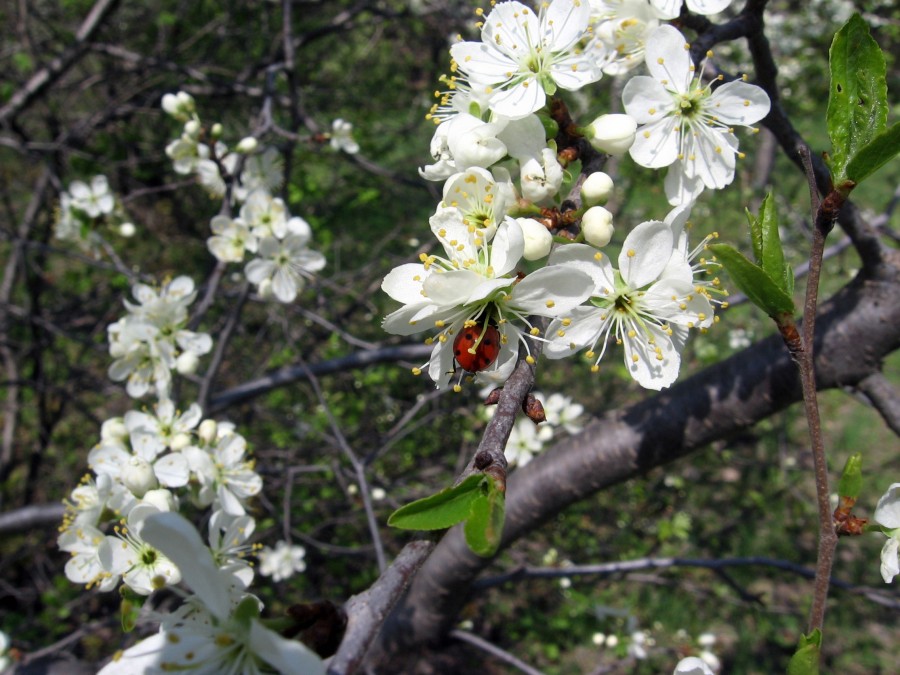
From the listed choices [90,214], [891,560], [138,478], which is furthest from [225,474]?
[90,214]

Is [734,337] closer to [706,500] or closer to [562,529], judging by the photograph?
[706,500]

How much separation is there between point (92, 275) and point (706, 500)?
16.7ft

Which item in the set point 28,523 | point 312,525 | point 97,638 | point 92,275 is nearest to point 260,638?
point 28,523

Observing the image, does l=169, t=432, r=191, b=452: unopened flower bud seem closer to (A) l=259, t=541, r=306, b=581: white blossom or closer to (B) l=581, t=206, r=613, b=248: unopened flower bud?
(B) l=581, t=206, r=613, b=248: unopened flower bud

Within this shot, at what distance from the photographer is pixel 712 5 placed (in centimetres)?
118

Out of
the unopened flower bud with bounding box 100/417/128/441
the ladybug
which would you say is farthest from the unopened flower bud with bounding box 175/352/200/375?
the ladybug

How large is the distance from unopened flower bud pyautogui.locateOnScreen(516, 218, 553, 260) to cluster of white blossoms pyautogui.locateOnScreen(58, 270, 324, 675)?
0.58 meters

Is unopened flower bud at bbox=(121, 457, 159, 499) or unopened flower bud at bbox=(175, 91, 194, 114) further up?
unopened flower bud at bbox=(175, 91, 194, 114)

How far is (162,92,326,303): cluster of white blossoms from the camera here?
235 centimetres

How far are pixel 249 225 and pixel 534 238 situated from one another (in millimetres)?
1776

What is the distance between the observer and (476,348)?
891 mm

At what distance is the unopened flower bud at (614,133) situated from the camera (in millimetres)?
1057

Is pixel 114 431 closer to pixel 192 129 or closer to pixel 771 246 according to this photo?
pixel 192 129

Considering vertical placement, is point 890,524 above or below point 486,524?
below
